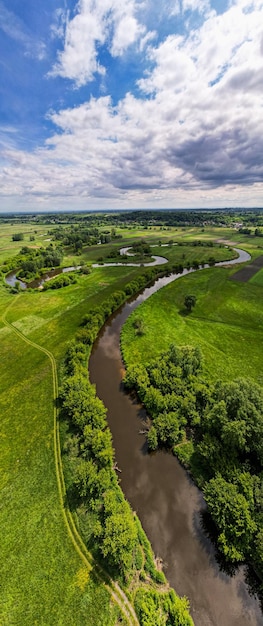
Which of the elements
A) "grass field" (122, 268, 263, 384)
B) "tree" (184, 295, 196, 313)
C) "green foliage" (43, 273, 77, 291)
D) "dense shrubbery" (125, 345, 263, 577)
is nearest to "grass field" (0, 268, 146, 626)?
"dense shrubbery" (125, 345, 263, 577)

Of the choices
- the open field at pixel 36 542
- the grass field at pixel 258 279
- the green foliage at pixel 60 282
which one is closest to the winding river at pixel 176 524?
the open field at pixel 36 542

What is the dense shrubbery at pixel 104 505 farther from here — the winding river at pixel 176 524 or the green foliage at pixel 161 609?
the winding river at pixel 176 524

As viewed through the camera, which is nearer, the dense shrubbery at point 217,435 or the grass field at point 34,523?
the grass field at point 34,523

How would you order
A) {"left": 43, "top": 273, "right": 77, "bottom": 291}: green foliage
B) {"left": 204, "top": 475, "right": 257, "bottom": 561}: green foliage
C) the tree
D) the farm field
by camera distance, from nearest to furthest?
1. the farm field
2. {"left": 204, "top": 475, "right": 257, "bottom": 561}: green foliage
3. the tree
4. {"left": 43, "top": 273, "right": 77, "bottom": 291}: green foliage

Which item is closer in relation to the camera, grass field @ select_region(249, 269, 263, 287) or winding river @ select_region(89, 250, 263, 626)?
winding river @ select_region(89, 250, 263, 626)

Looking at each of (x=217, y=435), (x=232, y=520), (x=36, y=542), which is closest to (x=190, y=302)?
(x=217, y=435)

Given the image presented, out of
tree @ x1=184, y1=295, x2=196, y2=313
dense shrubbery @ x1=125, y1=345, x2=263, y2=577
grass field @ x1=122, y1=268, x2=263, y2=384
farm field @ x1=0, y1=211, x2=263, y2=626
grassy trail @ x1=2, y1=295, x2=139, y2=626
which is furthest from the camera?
tree @ x1=184, y1=295, x2=196, y2=313

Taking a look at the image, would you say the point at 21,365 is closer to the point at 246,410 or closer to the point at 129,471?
the point at 129,471

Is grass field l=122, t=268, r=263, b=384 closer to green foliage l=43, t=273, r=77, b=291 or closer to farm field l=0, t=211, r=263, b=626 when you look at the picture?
farm field l=0, t=211, r=263, b=626
